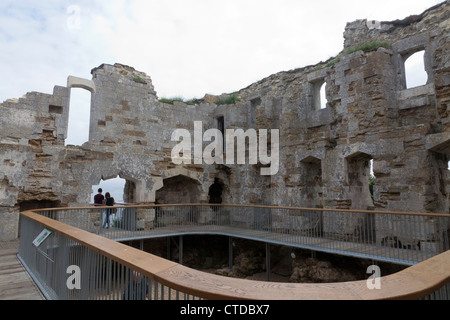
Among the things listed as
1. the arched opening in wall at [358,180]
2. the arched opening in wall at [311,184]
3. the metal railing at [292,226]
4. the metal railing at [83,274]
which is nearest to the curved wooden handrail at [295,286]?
the metal railing at [83,274]

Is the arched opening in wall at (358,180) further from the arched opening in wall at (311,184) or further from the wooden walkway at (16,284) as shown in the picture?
the wooden walkway at (16,284)

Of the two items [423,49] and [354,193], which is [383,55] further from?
[354,193]

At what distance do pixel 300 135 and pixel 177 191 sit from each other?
644 centimetres

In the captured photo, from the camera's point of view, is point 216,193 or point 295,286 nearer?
point 295,286

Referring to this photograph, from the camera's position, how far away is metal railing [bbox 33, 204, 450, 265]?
6762 millimetres

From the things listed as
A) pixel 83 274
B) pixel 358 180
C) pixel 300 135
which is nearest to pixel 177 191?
pixel 300 135

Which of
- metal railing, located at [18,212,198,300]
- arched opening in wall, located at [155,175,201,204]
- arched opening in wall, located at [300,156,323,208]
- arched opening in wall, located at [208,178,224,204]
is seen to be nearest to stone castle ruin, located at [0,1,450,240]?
arched opening in wall, located at [300,156,323,208]

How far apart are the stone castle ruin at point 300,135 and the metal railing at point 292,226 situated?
0.73 m

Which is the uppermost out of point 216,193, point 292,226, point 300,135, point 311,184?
point 300,135

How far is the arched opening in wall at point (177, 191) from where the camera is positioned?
45.9ft

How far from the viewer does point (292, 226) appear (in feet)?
32.6

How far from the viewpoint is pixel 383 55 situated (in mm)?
9172


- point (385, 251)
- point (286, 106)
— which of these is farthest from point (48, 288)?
point (286, 106)

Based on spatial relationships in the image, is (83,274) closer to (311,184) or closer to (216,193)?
(311,184)
